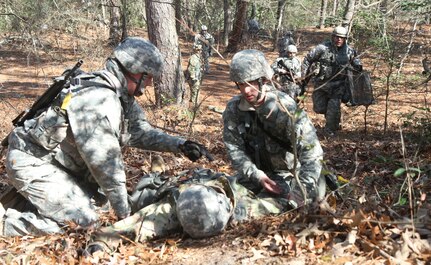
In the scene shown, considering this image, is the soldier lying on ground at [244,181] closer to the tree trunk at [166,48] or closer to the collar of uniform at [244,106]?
the collar of uniform at [244,106]

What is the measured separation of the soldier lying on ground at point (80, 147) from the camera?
3.74 metres

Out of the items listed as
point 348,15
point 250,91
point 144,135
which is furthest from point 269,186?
point 348,15

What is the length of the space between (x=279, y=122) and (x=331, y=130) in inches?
213

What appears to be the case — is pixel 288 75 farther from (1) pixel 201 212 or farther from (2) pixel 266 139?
(1) pixel 201 212

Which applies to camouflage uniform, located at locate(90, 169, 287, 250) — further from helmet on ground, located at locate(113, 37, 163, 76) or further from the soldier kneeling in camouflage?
helmet on ground, located at locate(113, 37, 163, 76)

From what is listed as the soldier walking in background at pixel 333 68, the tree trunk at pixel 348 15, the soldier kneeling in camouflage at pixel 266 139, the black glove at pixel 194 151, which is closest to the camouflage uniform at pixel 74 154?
the black glove at pixel 194 151

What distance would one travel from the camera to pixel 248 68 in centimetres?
392

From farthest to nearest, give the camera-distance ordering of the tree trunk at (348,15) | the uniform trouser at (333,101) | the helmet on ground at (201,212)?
the uniform trouser at (333,101) → the tree trunk at (348,15) → the helmet on ground at (201,212)

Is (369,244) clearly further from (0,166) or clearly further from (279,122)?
(0,166)

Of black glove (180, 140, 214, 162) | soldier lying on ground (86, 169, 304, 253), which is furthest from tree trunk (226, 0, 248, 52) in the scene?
soldier lying on ground (86, 169, 304, 253)

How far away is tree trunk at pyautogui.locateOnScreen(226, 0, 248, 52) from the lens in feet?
61.4

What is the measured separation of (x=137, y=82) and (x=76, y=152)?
0.89 meters

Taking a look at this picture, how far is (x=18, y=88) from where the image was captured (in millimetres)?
16062

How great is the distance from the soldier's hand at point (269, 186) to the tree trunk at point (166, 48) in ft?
17.7
